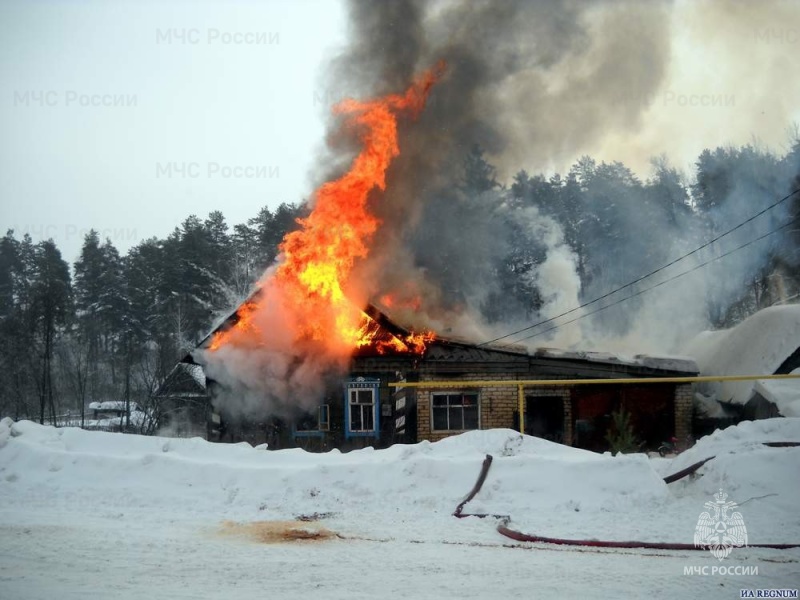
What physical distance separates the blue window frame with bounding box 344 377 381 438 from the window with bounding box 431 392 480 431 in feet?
4.87

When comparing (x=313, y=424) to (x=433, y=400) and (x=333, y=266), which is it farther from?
(x=333, y=266)

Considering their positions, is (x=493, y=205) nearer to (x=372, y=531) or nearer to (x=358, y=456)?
(x=358, y=456)

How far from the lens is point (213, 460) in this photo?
33.3ft

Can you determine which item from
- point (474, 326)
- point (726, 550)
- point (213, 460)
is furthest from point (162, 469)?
point (474, 326)

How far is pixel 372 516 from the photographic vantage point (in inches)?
333

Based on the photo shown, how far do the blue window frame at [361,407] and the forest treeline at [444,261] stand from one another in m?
8.62

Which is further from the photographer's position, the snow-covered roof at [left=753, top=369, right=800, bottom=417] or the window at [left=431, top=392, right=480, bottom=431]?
the window at [left=431, top=392, right=480, bottom=431]

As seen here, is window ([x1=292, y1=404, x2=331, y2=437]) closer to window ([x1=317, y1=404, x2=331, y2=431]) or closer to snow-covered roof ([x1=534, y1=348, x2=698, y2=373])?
window ([x1=317, y1=404, x2=331, y2=431])

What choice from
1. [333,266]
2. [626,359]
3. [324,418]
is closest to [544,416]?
[626,359]

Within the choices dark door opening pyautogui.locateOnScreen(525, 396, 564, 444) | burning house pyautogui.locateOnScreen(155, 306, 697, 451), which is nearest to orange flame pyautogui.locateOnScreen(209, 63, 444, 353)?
burning house pyautogui.locateOnScreen(155, 306, 697, 451)

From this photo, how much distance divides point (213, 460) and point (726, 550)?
7.17 m

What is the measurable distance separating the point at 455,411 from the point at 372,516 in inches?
307

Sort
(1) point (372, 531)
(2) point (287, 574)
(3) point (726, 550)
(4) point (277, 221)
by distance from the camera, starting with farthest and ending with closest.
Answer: (4) point (277, 221), (1) point (372, 531), (3) point (726, 550), (2) point (287, 574)

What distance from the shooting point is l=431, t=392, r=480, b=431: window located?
52.5ft
